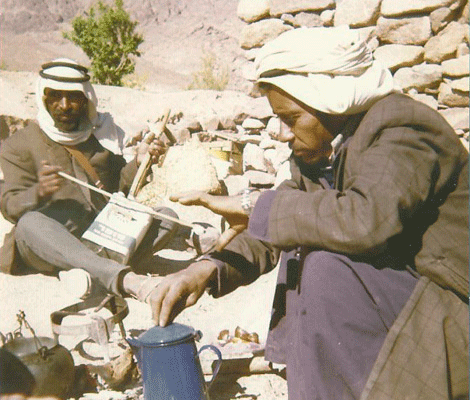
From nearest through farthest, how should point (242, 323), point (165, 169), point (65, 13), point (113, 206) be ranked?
point (242, 323), point (113, 206), point (165, 169), point (65, 13)

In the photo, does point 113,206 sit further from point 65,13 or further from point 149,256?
point 65,13

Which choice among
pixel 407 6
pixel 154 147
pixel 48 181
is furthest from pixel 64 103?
pixel 407 6

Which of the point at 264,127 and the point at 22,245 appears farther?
the point at 264,127

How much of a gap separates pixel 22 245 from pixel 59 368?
2018mm

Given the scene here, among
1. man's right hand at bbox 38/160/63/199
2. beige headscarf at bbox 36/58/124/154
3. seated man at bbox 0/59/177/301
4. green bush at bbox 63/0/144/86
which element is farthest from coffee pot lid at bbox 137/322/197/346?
green bush at bbox 63/0/144/86

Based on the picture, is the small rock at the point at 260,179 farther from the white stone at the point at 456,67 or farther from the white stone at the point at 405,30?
the white stone at the point at 456,67

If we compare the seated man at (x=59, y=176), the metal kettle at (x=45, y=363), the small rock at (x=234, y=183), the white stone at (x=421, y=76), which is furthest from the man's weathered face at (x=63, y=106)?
the white stone at (x=421, y=76)

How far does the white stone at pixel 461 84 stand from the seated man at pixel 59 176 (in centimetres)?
228

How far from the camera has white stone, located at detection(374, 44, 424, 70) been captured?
175 inches

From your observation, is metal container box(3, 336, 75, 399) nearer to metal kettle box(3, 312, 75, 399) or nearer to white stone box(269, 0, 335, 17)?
metal kettle box(3, 312, 75, 399)

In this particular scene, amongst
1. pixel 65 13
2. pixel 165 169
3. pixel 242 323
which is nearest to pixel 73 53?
pixel 65 13

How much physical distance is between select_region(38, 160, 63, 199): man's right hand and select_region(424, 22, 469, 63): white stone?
296 cm

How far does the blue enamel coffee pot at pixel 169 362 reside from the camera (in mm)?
2086

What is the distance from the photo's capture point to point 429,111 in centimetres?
175
